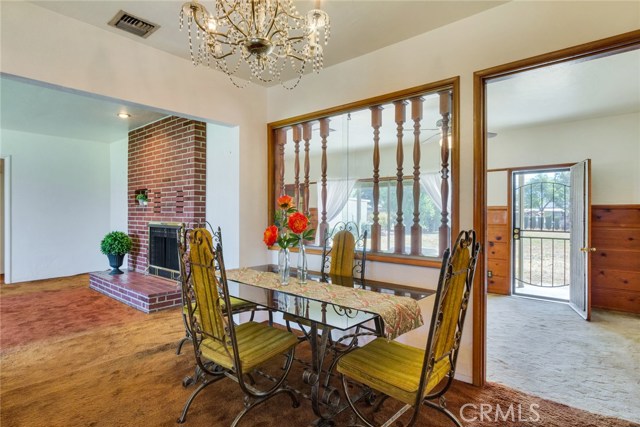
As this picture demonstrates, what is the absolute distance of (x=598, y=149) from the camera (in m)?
4.29

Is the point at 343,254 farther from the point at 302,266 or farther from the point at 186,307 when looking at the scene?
the point at 186,307

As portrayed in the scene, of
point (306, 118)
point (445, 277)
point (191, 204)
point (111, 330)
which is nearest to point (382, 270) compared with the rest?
point (445, 277)

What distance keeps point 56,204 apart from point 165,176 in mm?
2741

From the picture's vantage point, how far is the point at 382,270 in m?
2.68

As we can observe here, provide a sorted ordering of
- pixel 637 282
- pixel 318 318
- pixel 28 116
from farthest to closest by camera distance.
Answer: pixel 28 116 → pixel 637 282 → pixel 318 318

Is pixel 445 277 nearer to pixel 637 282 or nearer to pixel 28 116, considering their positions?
pixel 637 282

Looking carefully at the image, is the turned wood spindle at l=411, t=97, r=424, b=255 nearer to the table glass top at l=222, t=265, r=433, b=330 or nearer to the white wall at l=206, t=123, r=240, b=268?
the table glass top at l=222, t=265, r=433, b=330

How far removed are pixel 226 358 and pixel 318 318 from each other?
1.80 ft

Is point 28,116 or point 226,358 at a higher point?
point 28,116

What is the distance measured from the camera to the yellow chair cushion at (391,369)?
1.42m

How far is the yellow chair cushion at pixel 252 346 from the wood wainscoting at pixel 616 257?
4453mm

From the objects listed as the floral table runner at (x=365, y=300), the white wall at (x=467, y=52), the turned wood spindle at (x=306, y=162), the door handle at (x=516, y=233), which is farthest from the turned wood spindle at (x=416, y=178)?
the door handle at (x=516, y=233)

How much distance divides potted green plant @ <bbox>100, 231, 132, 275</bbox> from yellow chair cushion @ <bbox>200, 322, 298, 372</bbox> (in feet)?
12.8

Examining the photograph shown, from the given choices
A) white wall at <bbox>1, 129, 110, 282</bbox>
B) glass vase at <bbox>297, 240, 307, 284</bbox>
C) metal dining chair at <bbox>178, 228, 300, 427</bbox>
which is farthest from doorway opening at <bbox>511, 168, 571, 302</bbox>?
white wall at <bbox>1, 129, 110, 282</bbox>
